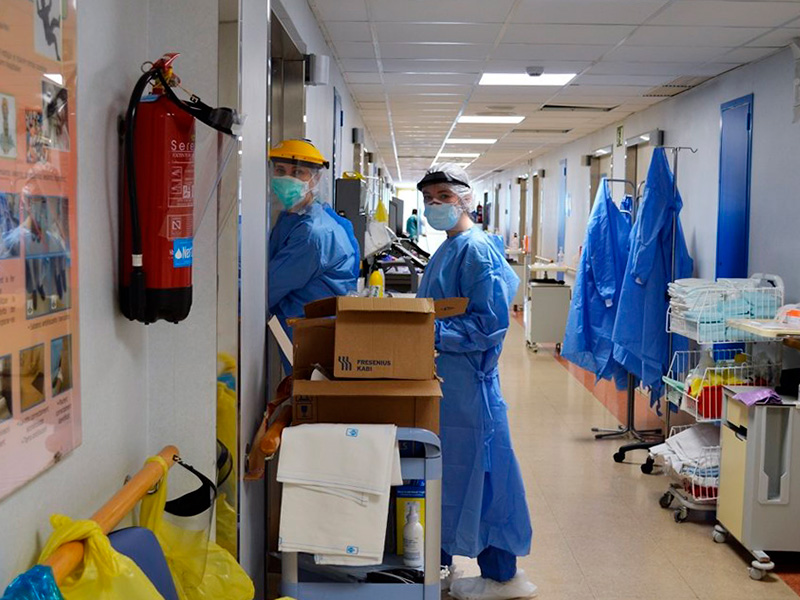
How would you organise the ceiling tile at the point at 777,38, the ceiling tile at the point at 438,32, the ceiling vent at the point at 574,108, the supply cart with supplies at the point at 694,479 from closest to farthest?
the supply cart with supplies at the point at 694,479
the ceiling tile at the point at 777,38
the ceiling tile at the point at 438,32
the ceiling vent at the point at 574,108

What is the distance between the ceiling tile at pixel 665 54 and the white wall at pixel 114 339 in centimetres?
362

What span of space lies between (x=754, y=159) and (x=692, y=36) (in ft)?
3.33

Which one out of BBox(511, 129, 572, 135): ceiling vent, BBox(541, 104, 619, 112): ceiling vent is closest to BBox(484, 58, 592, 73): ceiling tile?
BBox(541, 104, 619, 112): ceiling vent

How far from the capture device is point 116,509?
152 centimetres

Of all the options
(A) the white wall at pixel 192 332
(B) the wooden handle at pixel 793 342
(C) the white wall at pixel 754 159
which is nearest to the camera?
(A) the white wall at pixel 192 332

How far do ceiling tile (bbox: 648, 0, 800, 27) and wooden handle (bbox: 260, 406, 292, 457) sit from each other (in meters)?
2.72

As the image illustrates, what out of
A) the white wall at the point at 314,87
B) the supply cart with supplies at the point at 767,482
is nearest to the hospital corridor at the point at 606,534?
the supply cart with supplies at the point at 767,482

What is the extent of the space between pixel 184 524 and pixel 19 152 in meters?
1.01

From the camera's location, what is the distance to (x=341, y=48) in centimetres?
526

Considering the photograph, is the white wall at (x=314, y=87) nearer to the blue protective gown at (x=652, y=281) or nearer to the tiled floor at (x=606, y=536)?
the blue protective gown at (x=652, y=281)

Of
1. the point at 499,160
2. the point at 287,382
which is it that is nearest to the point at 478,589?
the point at 287,382

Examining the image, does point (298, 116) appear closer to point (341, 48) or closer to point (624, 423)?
point (341, 48)

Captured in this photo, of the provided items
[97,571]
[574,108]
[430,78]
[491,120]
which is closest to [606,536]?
[97,571]

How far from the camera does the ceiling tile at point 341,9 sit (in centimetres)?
411
